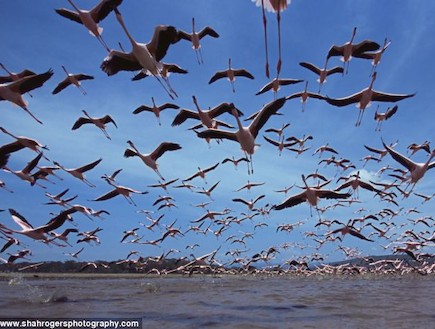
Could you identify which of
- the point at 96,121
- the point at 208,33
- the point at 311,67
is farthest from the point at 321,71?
the point at 96,121

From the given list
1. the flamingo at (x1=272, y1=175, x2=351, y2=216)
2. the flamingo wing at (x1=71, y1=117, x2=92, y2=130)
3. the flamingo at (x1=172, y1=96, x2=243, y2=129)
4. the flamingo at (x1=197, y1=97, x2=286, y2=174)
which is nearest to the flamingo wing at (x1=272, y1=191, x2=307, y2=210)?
the flamingo at (x1=272, y1=175, x2=351, y2=216)

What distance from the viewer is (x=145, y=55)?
12.4 m

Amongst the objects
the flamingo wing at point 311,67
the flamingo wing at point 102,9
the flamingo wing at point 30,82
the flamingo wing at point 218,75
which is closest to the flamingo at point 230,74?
the flamingo wing at point 218,75

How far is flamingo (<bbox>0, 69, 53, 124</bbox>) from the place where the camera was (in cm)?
1011

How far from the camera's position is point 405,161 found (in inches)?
542

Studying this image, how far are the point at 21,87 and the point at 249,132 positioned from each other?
665 cm

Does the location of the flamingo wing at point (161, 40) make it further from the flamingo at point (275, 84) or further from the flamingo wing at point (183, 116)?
the flamingo at point (275, 84)

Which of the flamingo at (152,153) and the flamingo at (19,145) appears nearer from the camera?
the flamingo at (19,145)

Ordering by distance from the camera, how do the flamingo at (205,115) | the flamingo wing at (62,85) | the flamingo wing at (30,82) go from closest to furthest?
the flamingo wing at (30,82), the flamingo at (205,115), the flamingo wing at (62,85)

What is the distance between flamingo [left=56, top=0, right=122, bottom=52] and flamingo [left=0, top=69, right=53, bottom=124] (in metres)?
2.90

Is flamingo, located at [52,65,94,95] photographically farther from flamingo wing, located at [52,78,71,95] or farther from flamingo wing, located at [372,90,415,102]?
flamingo wing, located at [372,90,415,102]

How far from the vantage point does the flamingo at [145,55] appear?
473 inches

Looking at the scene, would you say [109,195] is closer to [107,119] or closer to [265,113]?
[107,119]

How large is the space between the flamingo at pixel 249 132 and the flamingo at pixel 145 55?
2.57 meters
